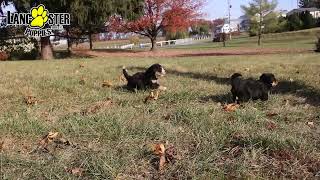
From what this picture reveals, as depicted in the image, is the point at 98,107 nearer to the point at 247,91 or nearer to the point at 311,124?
the point at 247,91

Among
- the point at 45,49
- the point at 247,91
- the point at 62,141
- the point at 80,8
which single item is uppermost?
the point at 80,8

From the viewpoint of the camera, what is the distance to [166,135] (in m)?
4.52

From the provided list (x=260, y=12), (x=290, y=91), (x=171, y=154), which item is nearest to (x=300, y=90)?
(x=290, y=91)

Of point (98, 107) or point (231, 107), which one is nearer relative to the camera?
point (231, 107)

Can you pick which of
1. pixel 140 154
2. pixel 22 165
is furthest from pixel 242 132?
pixel 22 165

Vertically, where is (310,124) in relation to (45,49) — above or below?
below

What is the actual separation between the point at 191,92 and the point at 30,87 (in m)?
3.03

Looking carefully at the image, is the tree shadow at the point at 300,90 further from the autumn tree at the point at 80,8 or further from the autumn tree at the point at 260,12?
the autumn tree at the point at 260,12

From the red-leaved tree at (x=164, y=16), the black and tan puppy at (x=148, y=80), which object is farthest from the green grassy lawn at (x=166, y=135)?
the red-leaved tree at (x=164, y=16)

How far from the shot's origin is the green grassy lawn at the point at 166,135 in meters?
3.67

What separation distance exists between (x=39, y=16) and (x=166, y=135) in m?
21.0

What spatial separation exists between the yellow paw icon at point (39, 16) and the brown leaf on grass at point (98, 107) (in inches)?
703

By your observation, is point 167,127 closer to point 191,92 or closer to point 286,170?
point 286,170

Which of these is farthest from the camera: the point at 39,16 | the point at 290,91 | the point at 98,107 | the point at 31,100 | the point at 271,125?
the point at 39,16
